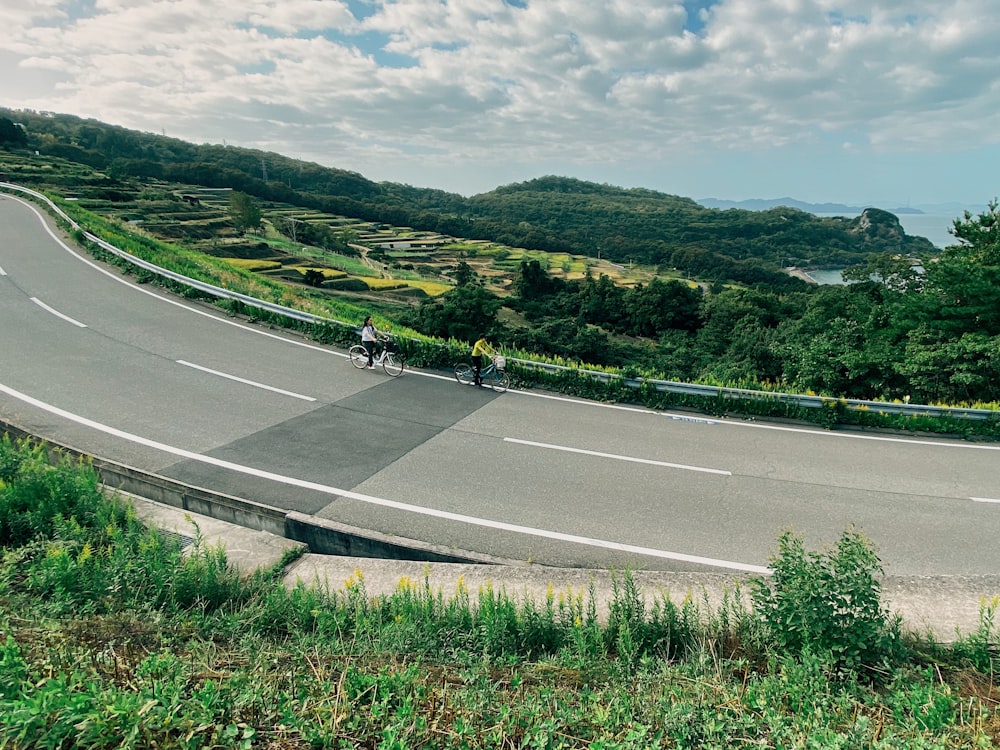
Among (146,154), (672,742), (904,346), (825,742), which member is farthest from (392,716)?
(146,154)

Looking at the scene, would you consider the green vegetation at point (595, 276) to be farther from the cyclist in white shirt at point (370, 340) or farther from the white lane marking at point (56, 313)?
the white lane marking at point (56, 313)

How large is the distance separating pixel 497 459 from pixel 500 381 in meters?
3.48

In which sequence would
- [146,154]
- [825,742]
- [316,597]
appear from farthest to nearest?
[146,154], [316,597], [825,742]

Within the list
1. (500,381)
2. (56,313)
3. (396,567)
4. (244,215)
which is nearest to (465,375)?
(500,381)

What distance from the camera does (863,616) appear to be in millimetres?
3953

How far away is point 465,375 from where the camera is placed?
39.4 ft

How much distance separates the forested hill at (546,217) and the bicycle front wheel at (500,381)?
86342 millimetres

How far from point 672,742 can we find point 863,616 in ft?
6.00

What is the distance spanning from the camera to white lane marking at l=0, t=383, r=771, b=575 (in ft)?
20.9

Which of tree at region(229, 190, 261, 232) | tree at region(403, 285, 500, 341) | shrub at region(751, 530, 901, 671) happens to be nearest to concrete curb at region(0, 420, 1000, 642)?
shrub at region(751, 530, 901, 671)

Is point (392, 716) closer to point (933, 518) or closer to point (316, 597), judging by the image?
point (316, 597)

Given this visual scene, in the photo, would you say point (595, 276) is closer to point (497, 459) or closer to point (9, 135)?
point (497, 459)

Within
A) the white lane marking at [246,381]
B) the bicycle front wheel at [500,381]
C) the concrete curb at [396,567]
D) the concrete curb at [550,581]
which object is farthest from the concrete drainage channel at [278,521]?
the bicycle front wheel at [500,381]

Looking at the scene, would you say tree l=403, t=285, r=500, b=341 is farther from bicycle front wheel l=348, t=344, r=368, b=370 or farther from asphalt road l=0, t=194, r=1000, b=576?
asphalt road l=0, t=194, r=1000, b=576
